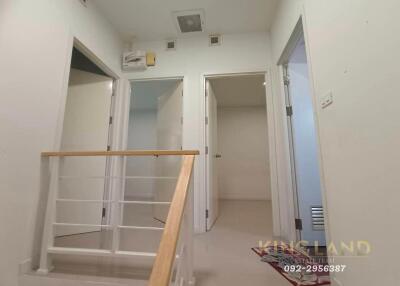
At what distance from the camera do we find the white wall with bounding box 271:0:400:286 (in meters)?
0.85

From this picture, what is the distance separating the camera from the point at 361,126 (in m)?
1.03

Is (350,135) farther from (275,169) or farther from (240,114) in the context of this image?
(240,114)

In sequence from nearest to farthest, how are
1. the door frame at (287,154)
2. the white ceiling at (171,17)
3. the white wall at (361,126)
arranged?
the white wall at (361,126) → the door frame at (287,154) → the white ceiling at (171,17)

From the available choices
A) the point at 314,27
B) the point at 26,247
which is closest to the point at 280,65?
the point at 314,27

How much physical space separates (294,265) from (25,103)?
2475 millimetres

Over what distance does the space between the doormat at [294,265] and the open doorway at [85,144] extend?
1758 mm

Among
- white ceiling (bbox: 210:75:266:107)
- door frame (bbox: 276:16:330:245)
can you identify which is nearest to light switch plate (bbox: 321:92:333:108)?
door frame (bbox: 276:16:330:245)

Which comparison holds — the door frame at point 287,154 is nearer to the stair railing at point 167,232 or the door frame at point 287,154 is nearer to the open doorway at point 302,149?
the open doorway at point 302,149

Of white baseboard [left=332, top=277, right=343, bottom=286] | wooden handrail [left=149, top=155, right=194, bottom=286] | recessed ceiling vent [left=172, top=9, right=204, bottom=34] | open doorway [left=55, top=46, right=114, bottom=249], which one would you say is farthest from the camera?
recessed ceiling vent [left=172, top=9, right=204, bottom=34]

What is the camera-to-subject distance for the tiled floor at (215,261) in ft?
4.73

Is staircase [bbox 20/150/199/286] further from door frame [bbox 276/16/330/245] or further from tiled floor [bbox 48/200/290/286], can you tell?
door frame [bbox 276/16/330/245]

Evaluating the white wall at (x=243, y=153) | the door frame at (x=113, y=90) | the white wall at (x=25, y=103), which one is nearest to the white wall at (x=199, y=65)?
the door frame at (x=113, y=90)

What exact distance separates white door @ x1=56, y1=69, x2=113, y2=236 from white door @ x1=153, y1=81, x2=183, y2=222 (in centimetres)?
79

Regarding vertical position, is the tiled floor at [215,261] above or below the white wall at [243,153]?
below
